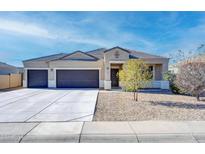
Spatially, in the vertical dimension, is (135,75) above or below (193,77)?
above

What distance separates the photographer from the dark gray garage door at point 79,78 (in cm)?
2317

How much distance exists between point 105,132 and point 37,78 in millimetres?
19307

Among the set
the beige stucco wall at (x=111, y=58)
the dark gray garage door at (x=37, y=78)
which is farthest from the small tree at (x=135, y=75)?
the dark gray garage door at (x=37, y=78)

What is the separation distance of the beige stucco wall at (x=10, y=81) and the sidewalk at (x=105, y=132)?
17.6m

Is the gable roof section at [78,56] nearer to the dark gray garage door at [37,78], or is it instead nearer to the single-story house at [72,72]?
the single-story house at [72,72]

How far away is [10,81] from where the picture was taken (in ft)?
82.4

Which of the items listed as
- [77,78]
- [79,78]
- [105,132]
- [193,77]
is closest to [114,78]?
[79,78]

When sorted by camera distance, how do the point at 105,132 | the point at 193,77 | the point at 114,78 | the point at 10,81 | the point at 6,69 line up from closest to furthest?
the point at 105,132, the point at 193,77, the point at 114,78, the point at 10,81, the point at 6,69

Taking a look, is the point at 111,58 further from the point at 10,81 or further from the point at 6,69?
the point at 6,69
